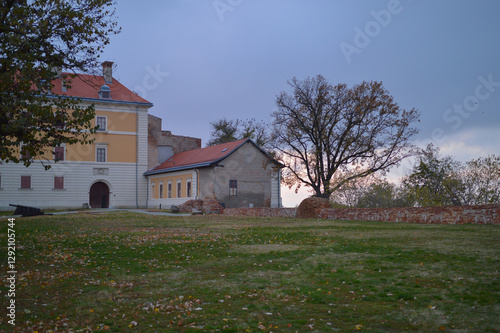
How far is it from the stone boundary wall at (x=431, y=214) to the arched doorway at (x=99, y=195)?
117ft

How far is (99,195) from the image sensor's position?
2228 inches

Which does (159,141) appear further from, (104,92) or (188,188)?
(188,188)

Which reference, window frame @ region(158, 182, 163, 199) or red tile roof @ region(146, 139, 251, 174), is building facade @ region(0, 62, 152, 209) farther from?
red tile roof @ region(146, 139, 251, 174)

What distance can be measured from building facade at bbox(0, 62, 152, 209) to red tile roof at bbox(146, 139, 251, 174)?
3235 millimetres

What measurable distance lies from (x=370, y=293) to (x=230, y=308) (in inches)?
88.7

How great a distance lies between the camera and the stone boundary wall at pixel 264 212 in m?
31.5

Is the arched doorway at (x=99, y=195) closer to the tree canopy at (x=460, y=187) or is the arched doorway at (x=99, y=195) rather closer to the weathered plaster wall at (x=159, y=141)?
the weathered plaster wall at (x=159, y=141)

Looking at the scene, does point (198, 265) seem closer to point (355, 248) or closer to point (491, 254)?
point (355, 248)

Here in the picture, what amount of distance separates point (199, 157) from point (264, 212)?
1899 cm

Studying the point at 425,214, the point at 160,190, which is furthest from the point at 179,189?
the point at 425,214

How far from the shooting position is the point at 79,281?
940cm

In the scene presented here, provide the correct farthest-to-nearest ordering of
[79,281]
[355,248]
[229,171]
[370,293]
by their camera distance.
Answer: [229,171], [355,248], [79,281], [370,293]

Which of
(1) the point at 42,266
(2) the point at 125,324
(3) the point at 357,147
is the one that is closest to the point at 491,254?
(2) the point at 125,324

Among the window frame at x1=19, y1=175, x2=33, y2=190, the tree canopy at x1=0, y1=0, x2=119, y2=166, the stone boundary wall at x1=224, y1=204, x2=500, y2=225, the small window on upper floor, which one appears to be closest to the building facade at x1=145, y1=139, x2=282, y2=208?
the small window on upper floor
